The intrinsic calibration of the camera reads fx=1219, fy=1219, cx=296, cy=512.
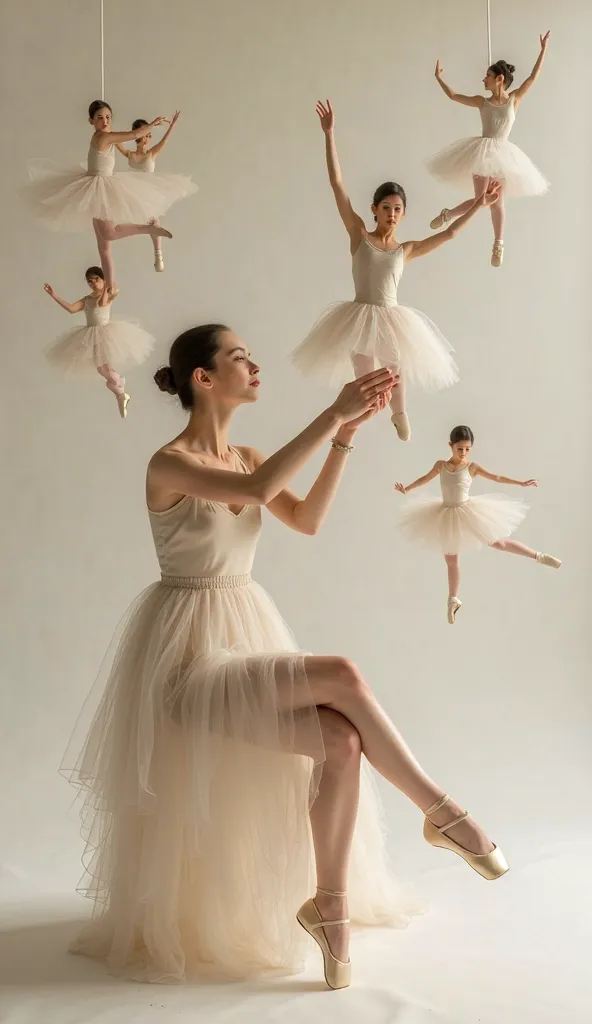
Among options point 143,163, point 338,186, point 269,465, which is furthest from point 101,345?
point 338,186

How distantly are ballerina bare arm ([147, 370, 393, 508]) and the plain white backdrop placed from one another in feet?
3.92

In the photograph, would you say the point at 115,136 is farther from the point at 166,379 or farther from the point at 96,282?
the point at 166,379

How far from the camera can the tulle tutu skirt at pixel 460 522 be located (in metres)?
2.89

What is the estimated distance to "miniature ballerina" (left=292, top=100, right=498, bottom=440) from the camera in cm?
268

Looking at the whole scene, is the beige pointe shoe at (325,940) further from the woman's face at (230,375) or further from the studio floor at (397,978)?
the woman's face at (230,375)

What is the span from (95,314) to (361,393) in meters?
0.80

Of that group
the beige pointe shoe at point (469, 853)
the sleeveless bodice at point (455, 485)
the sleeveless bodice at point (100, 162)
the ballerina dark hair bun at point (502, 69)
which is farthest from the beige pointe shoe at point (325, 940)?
the ballerina dark hair bun at point (502, 69)

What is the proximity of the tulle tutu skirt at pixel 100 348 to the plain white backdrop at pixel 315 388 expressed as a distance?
36.6 inches

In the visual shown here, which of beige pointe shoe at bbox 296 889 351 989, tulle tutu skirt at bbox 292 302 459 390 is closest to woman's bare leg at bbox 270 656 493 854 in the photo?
beige pointe shoe at bbox 296 889 351 989

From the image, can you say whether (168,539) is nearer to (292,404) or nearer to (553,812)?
(292,404)

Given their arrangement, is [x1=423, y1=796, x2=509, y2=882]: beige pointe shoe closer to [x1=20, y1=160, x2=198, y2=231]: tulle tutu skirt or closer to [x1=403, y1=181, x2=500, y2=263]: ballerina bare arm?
[x1=403, y1=181, x2=500, y2=263]: ballerina bare arm

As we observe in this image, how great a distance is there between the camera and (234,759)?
2758 mm

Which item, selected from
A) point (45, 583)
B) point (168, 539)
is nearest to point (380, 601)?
point (45, 583)

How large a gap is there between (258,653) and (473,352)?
1.78m
